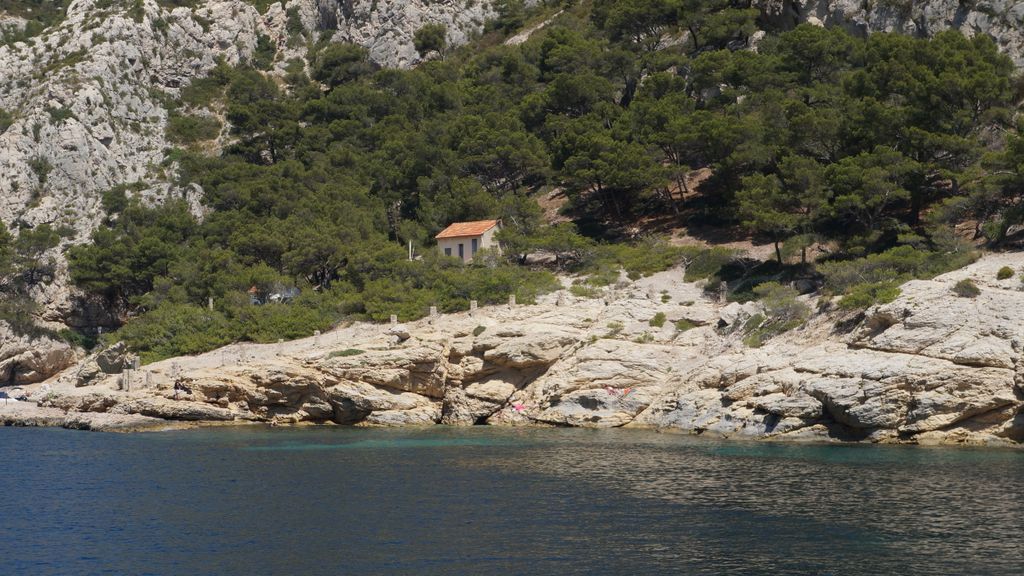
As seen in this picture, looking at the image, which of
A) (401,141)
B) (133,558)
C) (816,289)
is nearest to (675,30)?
(401,141)

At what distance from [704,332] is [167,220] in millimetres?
42279

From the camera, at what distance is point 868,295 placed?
142 feet

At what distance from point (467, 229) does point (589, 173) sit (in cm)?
840

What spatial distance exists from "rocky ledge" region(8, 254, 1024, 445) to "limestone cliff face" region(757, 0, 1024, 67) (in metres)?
25.5

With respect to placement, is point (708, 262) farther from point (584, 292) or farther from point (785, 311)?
point (785, 311)

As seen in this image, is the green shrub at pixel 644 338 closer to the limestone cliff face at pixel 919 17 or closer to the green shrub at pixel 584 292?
the green shrub at pixel 584 292

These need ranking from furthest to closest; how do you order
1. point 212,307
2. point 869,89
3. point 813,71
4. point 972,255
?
1. point 813,71
2. point 212,307
3. point 869,89
4. point 972,255

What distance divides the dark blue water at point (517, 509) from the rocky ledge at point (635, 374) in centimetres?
220

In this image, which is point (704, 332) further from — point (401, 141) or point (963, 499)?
point (401, 141)

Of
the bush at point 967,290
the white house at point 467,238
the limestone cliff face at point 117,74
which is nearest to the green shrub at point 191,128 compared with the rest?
the limestone cliff face at point 117,74

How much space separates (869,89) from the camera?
190ft

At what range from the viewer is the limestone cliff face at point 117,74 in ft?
253

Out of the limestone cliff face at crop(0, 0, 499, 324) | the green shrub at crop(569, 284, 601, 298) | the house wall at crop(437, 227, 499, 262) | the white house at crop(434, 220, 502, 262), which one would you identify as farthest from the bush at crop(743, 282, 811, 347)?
the limestone cliff face at crop(0, 0, 499, 324)

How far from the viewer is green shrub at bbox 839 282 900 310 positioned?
42.0 meters
